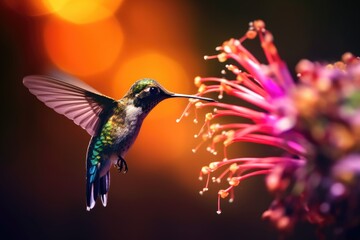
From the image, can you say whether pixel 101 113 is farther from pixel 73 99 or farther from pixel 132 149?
pixel 132 149

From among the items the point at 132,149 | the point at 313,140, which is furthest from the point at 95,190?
the point at 132,149

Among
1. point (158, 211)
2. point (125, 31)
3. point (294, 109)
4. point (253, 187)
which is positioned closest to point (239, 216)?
point (253, 187)

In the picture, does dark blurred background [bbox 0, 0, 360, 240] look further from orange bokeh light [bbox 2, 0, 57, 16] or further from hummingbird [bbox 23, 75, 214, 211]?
hummingbird [bbox 23, 75, 214, 211]

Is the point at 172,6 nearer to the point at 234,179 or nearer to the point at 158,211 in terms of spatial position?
the point at 158,211

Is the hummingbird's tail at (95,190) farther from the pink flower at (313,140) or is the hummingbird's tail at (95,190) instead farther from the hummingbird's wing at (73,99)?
the pink flower at (313,140)

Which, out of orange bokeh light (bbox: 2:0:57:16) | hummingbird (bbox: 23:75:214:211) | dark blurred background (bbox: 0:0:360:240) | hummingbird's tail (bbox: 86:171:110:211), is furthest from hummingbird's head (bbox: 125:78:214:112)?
orange bokeh light (bbox: 2:0:57:16)

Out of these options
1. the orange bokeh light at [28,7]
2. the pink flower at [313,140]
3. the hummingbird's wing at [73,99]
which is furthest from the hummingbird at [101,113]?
the orange bokeh light at [28,7]
